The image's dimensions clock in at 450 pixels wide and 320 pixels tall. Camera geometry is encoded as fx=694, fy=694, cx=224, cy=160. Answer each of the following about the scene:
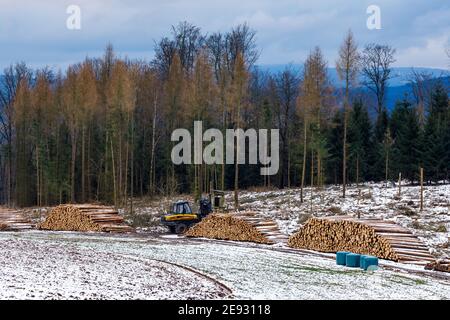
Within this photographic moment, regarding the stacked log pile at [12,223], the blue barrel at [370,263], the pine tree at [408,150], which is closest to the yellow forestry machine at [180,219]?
the stacked log pile at [12,223]

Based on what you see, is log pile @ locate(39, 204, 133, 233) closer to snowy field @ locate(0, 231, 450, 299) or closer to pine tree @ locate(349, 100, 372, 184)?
snowy field @ locate(0, 231, 450, 299)

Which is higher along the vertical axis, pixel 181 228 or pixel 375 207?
pixel 375 207

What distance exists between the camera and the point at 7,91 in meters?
87.6

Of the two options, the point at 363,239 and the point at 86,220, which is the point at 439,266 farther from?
the point at 86,220

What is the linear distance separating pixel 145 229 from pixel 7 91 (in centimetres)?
5166

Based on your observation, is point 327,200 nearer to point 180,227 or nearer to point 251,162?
point 180,227

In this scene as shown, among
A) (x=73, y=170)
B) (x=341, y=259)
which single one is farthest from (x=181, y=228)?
(x=73, y=170)

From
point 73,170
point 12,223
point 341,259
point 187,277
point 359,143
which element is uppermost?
point 359,143

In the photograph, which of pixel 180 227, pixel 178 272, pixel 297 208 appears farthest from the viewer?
pixel 297 208

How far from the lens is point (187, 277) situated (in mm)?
17547

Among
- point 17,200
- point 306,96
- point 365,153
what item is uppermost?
point 306,96

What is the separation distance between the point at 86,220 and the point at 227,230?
924 cm

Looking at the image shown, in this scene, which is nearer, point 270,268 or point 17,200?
point 270,268
